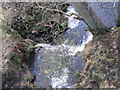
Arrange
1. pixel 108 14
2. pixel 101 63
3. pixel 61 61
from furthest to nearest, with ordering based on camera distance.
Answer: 1. pixel 108 14
2. pixel 61 61
3. pixel 101 63

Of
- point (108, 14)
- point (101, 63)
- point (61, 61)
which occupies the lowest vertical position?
point (101, 63)

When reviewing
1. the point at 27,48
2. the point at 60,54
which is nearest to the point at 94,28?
the point at 60,54

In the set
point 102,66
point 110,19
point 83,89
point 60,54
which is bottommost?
point 83,89

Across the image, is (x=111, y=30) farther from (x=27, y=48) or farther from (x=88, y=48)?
(x=27, y=48)

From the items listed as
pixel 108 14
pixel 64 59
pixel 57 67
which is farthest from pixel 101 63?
pixel 108 14

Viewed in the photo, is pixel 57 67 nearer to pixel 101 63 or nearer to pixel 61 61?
pixel 61 61

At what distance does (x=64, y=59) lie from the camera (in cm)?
355

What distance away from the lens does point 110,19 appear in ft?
12.6

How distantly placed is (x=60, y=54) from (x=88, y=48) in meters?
0.55

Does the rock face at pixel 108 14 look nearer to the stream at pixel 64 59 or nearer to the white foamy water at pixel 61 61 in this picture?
the stream at pixel 64 59

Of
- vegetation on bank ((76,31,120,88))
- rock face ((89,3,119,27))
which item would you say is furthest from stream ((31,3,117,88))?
vegetation on bank ((76,31,120,88))

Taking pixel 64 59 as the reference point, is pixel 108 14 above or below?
above

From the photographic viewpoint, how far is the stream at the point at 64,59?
337 cm

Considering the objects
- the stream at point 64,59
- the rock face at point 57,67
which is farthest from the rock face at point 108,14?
the rock face at point 57,67
